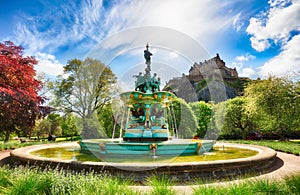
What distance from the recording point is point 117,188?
12.6ft

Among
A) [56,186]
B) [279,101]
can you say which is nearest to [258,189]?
[56,186]

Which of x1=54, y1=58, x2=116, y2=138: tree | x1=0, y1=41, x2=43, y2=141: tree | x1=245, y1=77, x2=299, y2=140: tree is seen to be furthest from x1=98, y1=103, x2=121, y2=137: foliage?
x1=245, y1=77, x2=299, y2=140: tree

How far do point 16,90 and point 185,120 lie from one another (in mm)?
22725

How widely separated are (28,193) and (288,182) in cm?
536

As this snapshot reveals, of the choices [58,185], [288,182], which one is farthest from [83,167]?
[288,182]

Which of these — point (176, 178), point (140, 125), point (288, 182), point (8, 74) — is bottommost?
point (176, 178)

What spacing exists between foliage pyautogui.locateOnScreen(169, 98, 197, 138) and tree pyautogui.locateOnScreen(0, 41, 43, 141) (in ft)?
64.4

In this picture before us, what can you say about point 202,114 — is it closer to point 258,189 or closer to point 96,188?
point 258,189

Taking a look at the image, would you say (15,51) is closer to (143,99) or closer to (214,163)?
(143,99)

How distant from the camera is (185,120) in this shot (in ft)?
96.9

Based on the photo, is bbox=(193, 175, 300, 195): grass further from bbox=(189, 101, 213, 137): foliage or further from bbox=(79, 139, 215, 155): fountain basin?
bbox=(189, 101, 213, 137): foliage

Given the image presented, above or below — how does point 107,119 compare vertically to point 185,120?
above

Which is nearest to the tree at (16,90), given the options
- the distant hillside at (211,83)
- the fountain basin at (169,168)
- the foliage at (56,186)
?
the fountain basin at (169,168)

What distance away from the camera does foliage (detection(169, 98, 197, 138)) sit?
1148 inches
